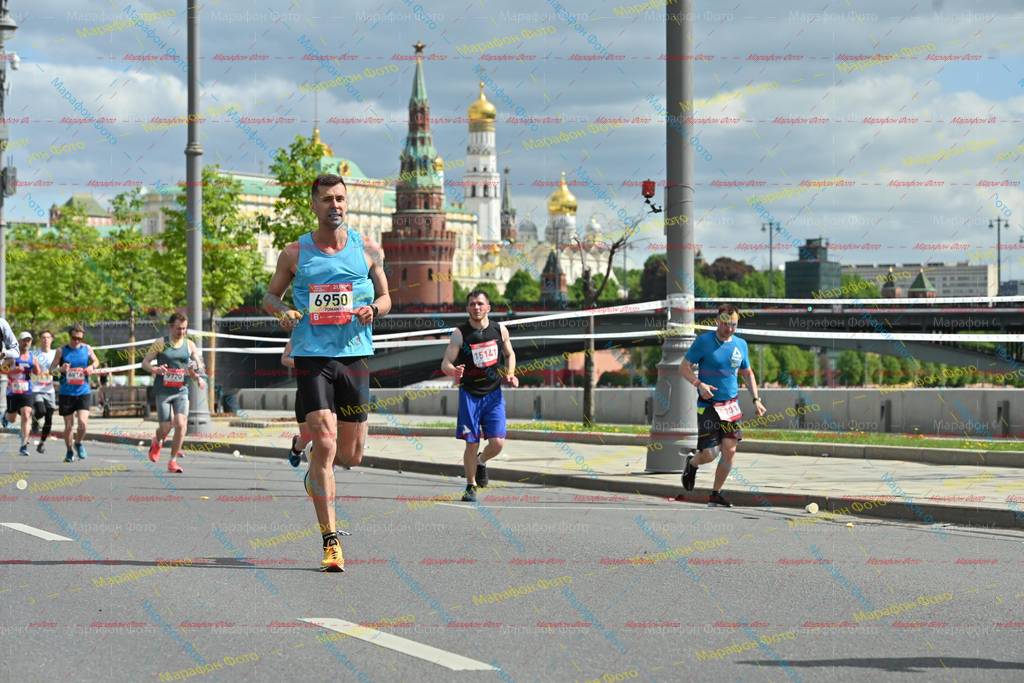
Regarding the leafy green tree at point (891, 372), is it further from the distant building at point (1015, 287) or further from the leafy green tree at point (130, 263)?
the leafy green tree at point (130, 263)

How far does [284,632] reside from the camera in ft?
22.8

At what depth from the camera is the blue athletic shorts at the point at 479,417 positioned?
542 inches

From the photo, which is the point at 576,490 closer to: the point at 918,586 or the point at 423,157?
the point at 918,586

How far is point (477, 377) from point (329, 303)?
4.98 meters

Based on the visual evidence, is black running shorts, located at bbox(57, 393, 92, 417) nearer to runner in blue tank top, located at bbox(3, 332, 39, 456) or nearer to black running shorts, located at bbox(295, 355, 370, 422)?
runner in blue tank top, located at bbox(3, 332, 39, 456)

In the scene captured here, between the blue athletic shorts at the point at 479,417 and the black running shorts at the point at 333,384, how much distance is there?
4766 millimetres

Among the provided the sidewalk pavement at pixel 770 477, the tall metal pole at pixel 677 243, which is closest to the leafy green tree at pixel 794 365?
the sidewalk pavement at pixel 770 477

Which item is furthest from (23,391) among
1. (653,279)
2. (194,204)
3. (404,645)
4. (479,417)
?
(653,279)

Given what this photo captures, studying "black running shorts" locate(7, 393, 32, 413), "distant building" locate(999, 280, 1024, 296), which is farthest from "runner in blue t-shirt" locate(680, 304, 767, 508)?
"distant building" locate(999, 280, 1024, 296)

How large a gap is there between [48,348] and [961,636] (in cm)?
1698

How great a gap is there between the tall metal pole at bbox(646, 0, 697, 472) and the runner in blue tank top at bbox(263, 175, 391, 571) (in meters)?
7.24

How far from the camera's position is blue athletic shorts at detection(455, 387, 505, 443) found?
45.2 feet

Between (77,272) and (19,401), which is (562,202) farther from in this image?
(19,401)

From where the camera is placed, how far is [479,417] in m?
13.8
